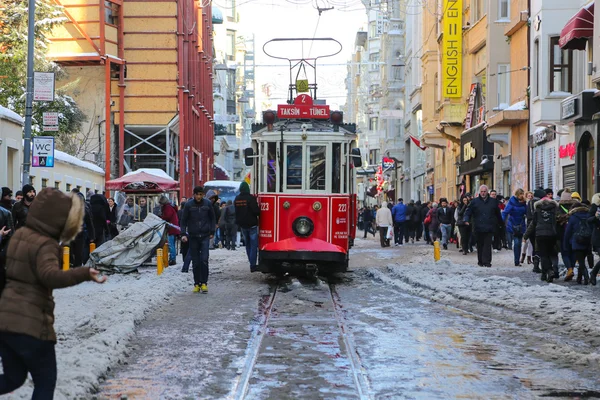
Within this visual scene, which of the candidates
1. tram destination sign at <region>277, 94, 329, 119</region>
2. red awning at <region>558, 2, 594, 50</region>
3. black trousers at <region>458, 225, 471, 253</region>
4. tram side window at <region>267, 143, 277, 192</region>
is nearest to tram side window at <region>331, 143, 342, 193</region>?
tram destination sign at <region>277, 94, 329, 119</region>

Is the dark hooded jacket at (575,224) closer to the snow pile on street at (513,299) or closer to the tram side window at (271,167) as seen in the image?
the snow pile on street at (513,299)

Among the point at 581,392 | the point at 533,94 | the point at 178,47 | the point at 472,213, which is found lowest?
the point at 581,392

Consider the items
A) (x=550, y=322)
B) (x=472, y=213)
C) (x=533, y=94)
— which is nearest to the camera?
(x=550, y=322)

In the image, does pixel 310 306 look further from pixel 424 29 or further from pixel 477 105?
pixel 424 29

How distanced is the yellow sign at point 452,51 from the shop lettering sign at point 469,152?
2.30m

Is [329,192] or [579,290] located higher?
[329,192]

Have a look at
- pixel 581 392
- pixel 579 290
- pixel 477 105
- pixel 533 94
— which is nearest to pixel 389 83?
pixel 477 105

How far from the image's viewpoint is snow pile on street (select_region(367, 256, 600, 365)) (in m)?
12.0

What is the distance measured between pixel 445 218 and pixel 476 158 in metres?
8.40

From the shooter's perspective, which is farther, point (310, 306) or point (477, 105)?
point (477, 105)

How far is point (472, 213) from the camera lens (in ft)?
75.9

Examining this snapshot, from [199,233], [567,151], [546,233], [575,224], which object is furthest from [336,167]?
[567,151]

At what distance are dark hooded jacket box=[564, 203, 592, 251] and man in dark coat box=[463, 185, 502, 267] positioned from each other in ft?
13.0

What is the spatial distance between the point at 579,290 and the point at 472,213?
6.51 metres
